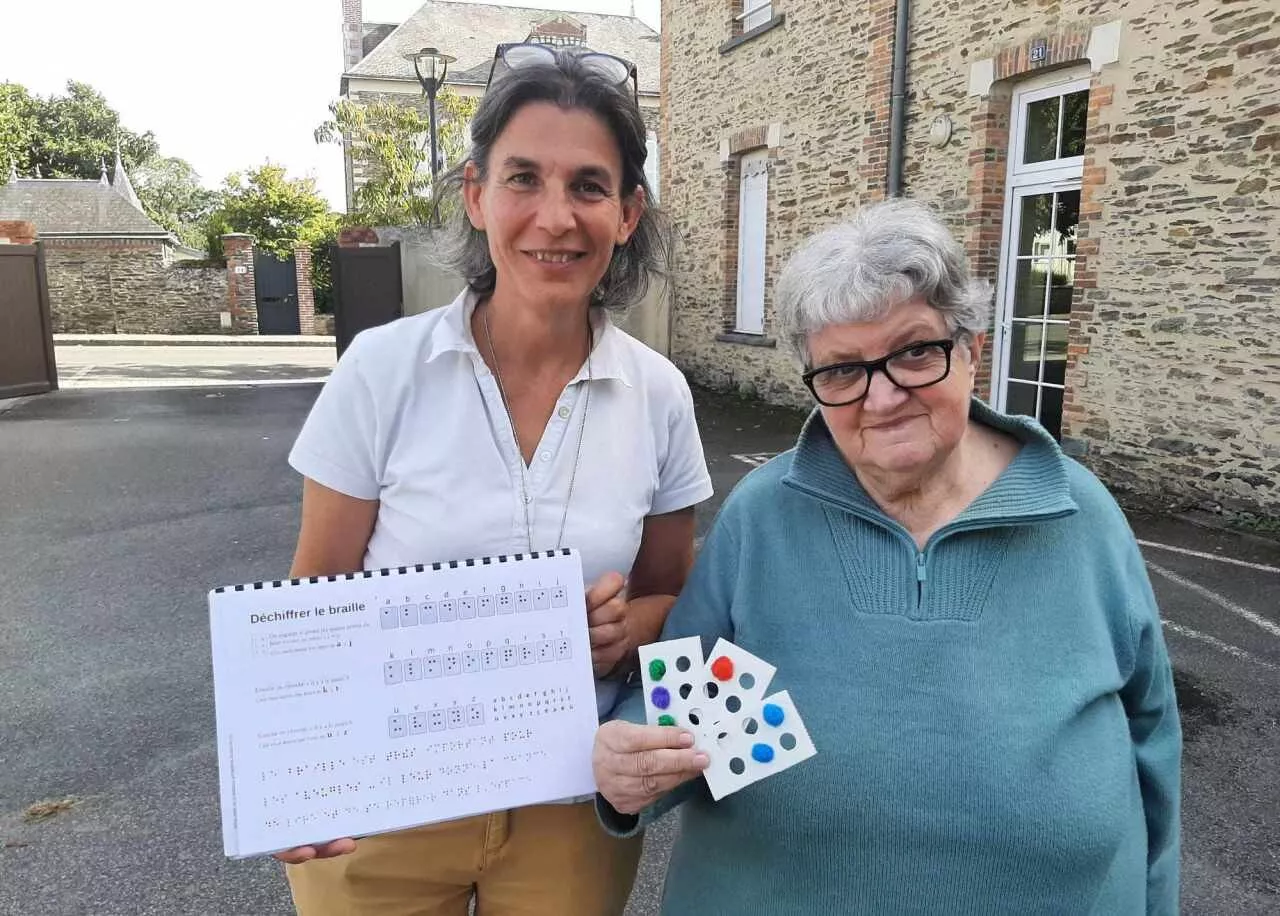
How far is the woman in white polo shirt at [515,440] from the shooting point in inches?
59.0

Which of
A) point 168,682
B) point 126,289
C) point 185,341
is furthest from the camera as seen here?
point 126,289

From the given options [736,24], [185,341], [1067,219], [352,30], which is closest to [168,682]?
[1067,219]

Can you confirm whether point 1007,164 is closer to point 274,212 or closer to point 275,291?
point 275,291

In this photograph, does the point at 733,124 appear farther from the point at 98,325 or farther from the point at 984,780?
the point at 98,325

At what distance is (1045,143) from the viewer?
27.2 ft

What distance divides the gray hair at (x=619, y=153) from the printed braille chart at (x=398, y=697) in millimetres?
614

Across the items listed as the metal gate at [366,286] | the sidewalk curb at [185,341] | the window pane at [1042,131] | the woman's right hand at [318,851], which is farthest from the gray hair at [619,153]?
the sidewalk curb at [185,341]

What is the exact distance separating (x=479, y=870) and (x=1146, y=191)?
7.46 meters

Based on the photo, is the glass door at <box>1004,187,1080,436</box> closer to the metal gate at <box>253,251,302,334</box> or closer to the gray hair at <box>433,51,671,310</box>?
the gray hair at <box>433,51,671,310</box>

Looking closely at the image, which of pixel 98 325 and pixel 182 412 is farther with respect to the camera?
pixel 98 325

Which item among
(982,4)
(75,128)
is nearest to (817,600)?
(982,4)

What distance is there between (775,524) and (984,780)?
0.53m

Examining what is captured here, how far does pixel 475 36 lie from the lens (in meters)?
33.9

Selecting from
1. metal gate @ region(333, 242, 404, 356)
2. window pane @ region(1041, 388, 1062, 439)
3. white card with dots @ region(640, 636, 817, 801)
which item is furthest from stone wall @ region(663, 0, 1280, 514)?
metal gate @ region(333, 242, 404, 356)
